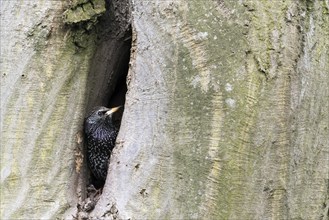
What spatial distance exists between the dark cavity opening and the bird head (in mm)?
61

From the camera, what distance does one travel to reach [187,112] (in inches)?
90.3

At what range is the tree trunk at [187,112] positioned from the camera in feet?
7.44

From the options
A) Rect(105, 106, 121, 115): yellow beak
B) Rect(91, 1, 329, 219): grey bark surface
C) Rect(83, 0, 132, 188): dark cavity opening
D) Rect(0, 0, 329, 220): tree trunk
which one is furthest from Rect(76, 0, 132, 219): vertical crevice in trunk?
Rect(91, 1, 329, 219): grey bark surface

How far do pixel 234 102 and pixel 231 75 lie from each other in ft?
0.33

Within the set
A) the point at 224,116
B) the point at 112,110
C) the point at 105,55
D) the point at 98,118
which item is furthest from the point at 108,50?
the point at 224,116

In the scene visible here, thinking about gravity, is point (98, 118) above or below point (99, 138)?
above

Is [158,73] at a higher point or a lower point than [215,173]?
higher

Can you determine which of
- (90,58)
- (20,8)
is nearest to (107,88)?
(90,58)

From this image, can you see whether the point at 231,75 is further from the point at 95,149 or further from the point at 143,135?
the point at 95,149

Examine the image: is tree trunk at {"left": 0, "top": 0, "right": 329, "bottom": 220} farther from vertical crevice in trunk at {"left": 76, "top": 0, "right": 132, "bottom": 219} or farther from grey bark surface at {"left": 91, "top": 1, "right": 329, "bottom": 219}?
vertical crevice in trunk at {"left": 76, "top": 0, "right": 132, "bottom": 219}

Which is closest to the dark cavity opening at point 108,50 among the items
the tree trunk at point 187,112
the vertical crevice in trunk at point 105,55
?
the vertical crevice in trunk at point 105,55

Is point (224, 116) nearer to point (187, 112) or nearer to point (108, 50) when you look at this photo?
point (187, 112)

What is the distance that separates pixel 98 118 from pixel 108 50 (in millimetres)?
433

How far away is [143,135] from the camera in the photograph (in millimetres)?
2389
